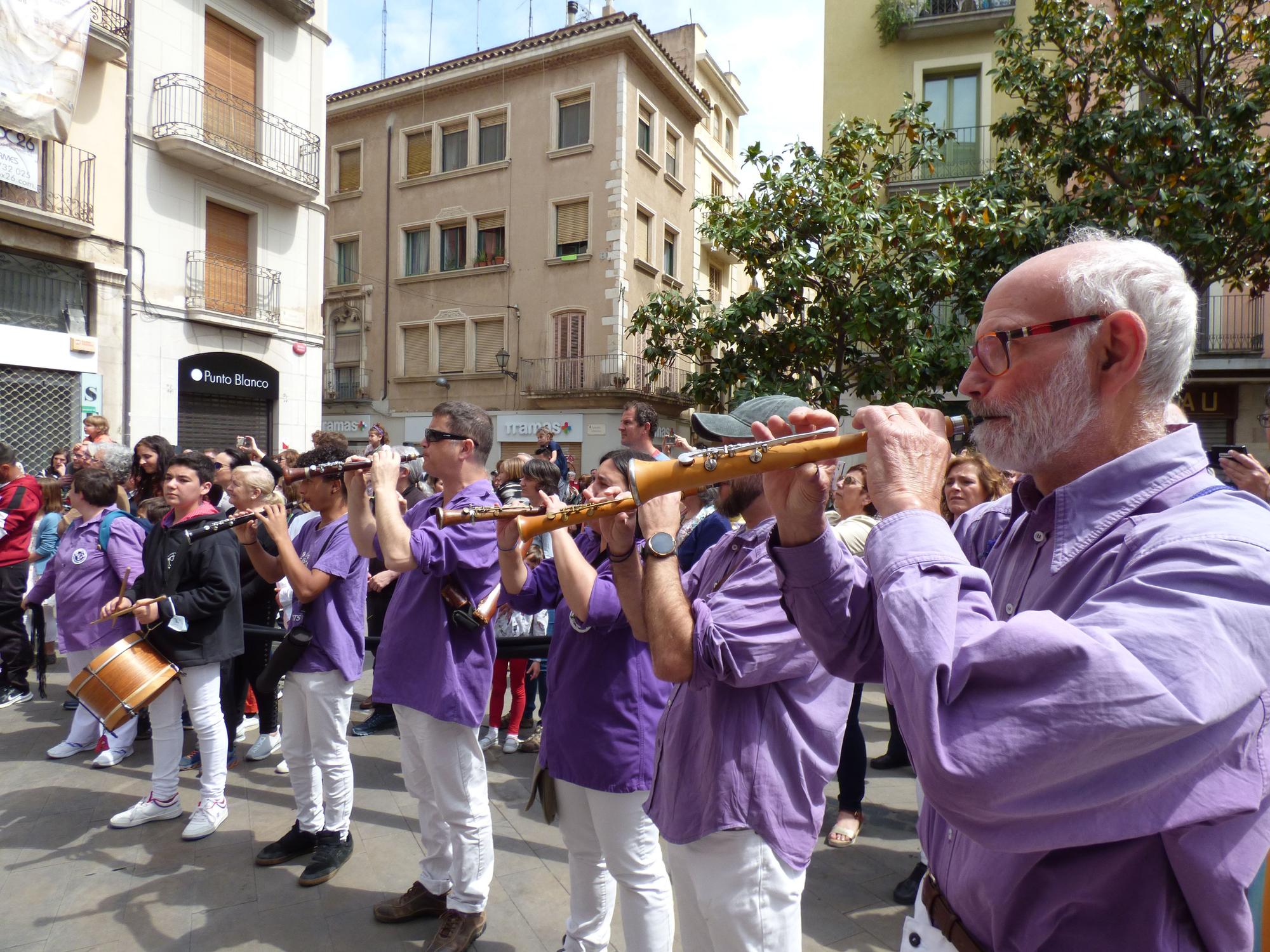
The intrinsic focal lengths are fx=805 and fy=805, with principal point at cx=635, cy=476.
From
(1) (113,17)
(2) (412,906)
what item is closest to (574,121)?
(1) (113,17)

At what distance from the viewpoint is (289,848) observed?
3.99 metres

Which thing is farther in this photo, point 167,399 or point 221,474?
point 167,399

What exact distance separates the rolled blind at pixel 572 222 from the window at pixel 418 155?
185 inches

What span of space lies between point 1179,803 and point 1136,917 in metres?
0.20

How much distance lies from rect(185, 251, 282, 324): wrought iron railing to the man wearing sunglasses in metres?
13.2

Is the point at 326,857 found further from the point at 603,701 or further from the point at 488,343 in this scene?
the point at 488,343

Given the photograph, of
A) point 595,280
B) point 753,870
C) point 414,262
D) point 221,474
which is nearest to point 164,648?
point 221,474

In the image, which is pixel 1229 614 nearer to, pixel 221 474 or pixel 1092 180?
pixel 221 474

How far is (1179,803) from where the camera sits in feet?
3.30

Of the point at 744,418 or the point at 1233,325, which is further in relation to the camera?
the point at 1233,325

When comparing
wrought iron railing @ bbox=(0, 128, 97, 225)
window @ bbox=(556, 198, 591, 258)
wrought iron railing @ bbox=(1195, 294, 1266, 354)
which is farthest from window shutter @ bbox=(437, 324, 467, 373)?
wrought iron railing @ bbox=(1195, 294, 1266, 354)

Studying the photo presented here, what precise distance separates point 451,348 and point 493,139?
615 centimetres

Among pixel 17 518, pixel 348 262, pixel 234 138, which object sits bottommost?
pixel 17 518

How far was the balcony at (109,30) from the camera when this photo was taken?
12648 millimetres
